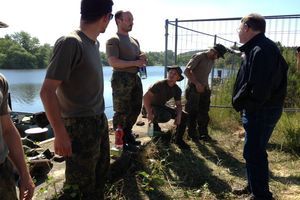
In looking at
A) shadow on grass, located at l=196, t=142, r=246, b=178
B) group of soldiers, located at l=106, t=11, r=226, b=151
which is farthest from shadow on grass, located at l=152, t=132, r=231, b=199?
group of soldiers, located at l=106, t=11, r=226, b=151

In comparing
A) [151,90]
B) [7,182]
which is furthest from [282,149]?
[7,182]

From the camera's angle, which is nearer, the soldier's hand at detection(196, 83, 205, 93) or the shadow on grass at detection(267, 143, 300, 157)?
the shadow on grass at detection(267, 143, 300, 157)

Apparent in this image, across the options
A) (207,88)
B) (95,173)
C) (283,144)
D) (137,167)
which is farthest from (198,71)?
(95,173)

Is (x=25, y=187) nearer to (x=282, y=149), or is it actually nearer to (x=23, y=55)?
(x=282, y=149)

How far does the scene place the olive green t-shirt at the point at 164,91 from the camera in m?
5.81

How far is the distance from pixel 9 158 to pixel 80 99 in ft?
2.78

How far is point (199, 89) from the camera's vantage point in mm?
6141

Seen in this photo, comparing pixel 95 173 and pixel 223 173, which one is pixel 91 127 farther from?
pixel 223 173

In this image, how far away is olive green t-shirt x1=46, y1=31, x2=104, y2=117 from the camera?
252 centimetres

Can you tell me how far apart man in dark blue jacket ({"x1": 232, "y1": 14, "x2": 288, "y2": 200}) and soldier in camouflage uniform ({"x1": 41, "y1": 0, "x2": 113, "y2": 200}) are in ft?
5.00

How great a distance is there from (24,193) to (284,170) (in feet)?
13.3

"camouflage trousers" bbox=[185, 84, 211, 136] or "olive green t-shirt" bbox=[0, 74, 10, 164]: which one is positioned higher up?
"olive green t-shirt" bbox=[0, 74, 10, 164]

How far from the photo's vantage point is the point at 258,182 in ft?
12.8

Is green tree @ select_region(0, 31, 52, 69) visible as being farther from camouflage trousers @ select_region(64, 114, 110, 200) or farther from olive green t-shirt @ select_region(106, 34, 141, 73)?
camouflage trousers @ select_region(64, 114, 110, 200)
